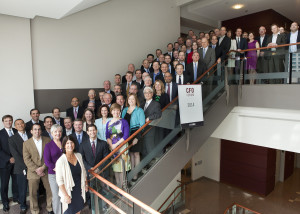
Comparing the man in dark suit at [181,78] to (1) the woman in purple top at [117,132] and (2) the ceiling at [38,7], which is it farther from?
(2) the ceiling at [38,7]

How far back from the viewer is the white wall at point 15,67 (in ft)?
18.1

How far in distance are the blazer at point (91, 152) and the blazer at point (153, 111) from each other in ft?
2.99

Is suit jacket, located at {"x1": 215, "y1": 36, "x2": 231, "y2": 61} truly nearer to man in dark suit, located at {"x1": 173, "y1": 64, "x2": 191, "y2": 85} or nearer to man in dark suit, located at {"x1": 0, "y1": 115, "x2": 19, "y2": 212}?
man in dark suit, located at {"x1": 173, "y1": 64, "x2": 191, "y2": 85}

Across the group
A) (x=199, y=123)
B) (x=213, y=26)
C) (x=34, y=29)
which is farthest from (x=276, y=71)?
(x=213, y=26)

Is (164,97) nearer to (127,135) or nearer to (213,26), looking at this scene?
(127,135)

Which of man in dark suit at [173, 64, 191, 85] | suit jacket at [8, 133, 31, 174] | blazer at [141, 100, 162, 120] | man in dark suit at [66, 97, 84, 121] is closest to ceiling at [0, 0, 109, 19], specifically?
man in dark suit at [66, 97, 84, 121]

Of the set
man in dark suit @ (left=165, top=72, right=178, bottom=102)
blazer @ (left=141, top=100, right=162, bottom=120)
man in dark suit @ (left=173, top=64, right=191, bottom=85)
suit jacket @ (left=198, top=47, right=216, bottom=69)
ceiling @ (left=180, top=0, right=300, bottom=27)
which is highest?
ceiling @ (left=180, top=0, right=300, bottom=27)

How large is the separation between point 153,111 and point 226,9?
871 cm

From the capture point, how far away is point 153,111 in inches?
159

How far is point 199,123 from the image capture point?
14.2 ft

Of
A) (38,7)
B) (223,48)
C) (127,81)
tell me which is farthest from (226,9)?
(38,7)

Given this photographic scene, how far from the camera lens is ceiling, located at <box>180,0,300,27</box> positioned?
9703 millimetres

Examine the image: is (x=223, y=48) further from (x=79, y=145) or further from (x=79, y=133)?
(x=79, y=145)

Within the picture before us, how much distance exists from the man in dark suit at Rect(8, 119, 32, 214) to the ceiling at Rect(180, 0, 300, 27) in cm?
836
